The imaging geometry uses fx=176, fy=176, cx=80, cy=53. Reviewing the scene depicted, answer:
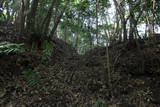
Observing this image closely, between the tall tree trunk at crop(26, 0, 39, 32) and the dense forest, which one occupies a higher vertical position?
the tall tree trunk at crop(26, 0, 39, 32)

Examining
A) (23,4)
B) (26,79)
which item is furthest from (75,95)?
(23,4)

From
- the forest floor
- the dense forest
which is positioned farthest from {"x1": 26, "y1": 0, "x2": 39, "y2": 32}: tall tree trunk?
the forest floor

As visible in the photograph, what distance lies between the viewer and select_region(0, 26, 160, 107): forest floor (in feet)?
15.3

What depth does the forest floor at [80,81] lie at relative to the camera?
4.66 metres

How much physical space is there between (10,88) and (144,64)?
4280 millimetres

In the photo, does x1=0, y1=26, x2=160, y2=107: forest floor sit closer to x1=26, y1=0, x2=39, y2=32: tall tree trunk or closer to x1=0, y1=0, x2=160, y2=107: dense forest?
x1=0, y1=0, x2=160, y2=107: dense forest

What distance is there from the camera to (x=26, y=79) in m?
5.34

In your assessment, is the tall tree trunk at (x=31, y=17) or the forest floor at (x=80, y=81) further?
the tall tree trunk at (x=31, y=17)

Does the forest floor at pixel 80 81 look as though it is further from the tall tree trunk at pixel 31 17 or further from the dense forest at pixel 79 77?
the tall tree trunk at pixel 31 17

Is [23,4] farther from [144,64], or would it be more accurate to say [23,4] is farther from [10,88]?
[144,64]

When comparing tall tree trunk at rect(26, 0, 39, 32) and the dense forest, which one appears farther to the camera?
tall tree trunk at rect(26, 0, 39, 32)

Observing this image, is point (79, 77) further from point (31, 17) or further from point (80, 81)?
point (31, 17)

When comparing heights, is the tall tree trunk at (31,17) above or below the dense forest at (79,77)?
above

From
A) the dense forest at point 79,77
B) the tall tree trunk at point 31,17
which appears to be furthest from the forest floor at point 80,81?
the tall tree trunk at point 31,17
